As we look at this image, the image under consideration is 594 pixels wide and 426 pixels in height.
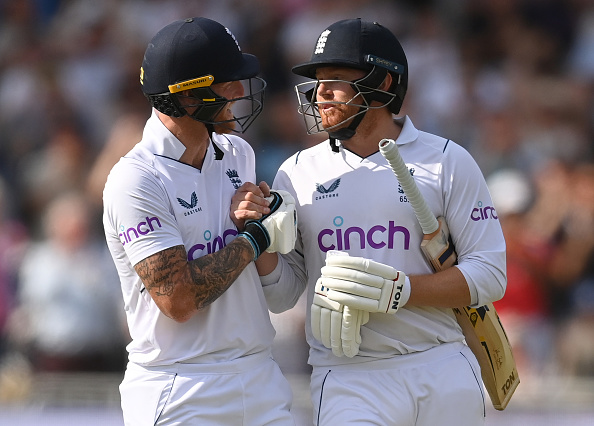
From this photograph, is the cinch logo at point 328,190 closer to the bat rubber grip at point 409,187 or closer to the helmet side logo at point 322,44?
the bat rubber grip at point 409,187

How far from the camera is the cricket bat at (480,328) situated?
3525 millimetres

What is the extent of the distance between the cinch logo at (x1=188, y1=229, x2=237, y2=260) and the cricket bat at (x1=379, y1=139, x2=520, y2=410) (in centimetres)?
70

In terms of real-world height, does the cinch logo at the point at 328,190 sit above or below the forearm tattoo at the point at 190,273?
above

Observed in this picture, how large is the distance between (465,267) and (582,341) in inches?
115

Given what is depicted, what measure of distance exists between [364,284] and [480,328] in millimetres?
658

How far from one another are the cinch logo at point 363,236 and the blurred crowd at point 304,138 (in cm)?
245

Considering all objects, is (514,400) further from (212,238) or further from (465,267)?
(212,238)

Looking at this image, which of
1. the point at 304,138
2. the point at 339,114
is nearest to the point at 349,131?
the point at 339,114

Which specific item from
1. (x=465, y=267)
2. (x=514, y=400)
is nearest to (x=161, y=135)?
(x=465, y=267)

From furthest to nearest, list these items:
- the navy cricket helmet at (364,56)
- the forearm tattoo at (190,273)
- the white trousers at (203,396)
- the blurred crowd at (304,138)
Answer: the blurred crowd at (304,138) < the navy cricket helmet at (364,56) < the white trousers at (203,396) < the forearm tattoo at (190,273)

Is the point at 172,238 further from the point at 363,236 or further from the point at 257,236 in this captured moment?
the point at 363,236

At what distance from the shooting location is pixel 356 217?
3.64 meters

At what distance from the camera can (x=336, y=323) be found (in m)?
3.45

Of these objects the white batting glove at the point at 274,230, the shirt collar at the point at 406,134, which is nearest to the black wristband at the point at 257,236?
the white batting glove at the point at 274,230
